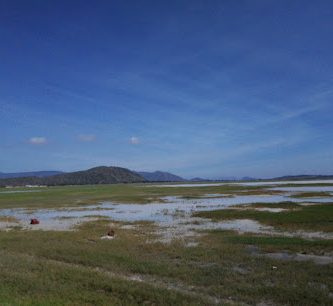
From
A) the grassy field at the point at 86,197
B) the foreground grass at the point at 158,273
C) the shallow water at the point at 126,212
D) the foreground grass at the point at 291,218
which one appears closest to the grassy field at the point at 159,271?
the foreground grass at the point at 158,273

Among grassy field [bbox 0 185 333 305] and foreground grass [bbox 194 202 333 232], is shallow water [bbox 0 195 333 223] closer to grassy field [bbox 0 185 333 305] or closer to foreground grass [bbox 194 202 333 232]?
foreground grass [bbox 194 202 333 232]

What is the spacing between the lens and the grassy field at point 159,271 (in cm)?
1055

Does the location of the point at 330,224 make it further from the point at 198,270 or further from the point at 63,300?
the point at 63,300

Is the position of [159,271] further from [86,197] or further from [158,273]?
[86,197]

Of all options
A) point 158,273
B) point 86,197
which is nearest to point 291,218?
point 158,273

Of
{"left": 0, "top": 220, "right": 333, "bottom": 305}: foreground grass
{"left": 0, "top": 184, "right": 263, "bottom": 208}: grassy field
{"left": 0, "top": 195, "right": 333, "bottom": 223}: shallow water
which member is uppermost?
{"left": 0, "top": 184, "right": 263, "bottom": 208}: grassy field

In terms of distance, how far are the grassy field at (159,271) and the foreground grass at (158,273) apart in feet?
0.09

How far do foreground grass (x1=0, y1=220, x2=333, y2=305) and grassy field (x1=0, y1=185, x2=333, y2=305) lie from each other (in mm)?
27

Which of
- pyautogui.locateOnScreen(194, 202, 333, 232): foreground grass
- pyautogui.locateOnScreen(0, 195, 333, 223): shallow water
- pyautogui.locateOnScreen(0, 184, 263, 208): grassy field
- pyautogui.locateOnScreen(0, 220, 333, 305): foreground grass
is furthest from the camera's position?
pyautogui.locateOnScreen(0, 184, 263, 208): grassy field

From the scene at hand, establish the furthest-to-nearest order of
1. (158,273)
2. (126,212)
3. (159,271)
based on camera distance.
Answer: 1. (126,212)
2. (159,271)
3. (158,273)

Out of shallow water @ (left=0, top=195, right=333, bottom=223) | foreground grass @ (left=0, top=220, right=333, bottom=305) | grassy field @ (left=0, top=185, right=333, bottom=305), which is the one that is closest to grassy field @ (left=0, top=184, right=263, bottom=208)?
shallow water @ (left=0, top=195, right=333, bottom=223)

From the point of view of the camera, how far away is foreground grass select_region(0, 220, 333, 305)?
10547mm

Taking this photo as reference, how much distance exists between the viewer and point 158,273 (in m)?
13.4

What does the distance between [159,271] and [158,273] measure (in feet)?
0.48
